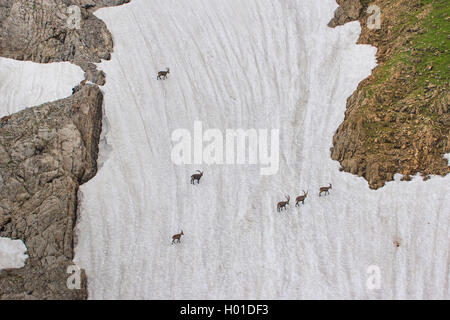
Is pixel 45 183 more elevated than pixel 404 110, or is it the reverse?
pixel 404 110

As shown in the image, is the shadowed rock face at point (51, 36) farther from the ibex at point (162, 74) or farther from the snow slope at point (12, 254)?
the snow slope at point (12, 254)

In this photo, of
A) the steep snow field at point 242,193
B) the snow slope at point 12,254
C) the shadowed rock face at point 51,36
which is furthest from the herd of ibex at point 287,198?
the shadowed rock face at point 51,36

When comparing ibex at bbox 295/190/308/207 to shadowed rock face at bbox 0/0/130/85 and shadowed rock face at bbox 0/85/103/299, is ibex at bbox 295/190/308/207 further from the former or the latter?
shadowed rock face at bbox 0/0/130/85

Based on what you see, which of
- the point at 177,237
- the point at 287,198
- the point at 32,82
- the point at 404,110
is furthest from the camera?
the point at 32,82

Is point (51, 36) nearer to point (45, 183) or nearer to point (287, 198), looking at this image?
point (45, 183)

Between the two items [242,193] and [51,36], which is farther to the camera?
[51,36]

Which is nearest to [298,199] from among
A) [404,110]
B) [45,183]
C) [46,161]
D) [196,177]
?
[196,177]
